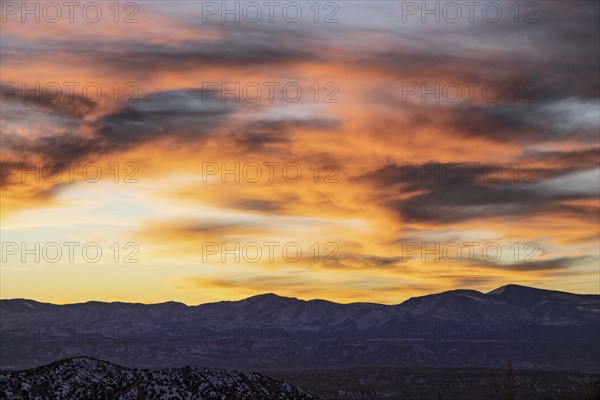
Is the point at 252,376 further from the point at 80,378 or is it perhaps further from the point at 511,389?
the point at 511,389

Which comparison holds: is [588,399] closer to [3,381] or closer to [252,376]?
[252,376]

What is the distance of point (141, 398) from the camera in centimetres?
11438

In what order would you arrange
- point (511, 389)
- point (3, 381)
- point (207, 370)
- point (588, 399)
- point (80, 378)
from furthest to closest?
1. point (207, 370)
2. point (80, 378)
3. point (3, 381)
4. point (588, 399)
5. point (511, 389)

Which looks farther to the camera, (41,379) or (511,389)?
(41,379)

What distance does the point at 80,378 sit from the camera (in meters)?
118

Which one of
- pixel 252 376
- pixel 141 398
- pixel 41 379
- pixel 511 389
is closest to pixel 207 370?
pixel 252 376

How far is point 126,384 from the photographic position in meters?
118

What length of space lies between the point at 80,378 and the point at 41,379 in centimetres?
522

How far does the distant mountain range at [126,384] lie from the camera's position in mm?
112188

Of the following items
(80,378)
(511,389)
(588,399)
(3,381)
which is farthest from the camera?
(80,378)

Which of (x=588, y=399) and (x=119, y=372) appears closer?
(x=588, y=399)

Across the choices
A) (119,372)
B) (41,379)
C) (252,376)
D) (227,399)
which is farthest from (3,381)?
(252,376)

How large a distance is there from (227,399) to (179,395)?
682 cm

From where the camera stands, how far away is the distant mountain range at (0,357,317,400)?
368 feet
